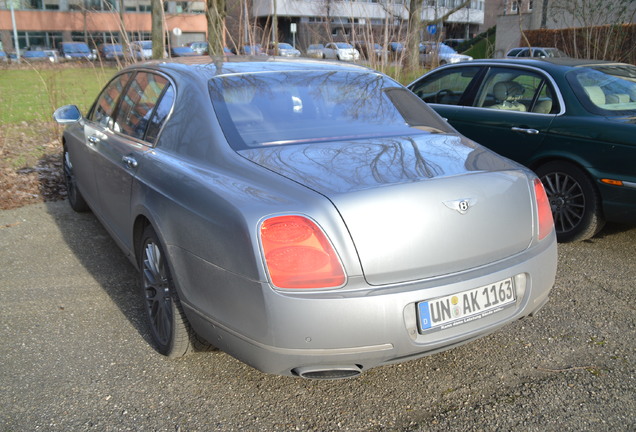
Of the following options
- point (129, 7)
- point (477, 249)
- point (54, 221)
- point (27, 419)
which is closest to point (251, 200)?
point (477, 249)

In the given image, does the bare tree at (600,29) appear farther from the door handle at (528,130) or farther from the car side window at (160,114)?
the car side window at (160,114)

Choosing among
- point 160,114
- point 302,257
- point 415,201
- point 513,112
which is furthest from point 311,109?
point 513,112

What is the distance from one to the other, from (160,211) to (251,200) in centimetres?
72

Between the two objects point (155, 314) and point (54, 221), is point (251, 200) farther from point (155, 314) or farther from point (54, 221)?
point (54, 221)

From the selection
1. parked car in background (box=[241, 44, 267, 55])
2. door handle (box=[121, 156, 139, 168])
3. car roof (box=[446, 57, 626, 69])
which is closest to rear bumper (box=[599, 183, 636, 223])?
car roof (box=[446, 57, 626, 69])

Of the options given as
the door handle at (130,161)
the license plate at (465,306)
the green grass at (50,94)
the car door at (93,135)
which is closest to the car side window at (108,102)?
the car door at (93,135)

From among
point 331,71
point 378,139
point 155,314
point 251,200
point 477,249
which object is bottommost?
point 155,314

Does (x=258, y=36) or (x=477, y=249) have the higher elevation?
(x=258, y=36)

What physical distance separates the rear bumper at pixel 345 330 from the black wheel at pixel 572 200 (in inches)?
106

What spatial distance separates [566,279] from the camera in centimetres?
415

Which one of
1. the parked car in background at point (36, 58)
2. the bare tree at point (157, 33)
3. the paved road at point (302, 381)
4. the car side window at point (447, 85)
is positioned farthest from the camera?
the bare tree at point (157, 33)

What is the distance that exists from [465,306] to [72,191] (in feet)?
14.8

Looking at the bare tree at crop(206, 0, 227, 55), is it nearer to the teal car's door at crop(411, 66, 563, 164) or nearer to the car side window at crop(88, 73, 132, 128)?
the teal car's door at crop(411, 66, 563, 164)

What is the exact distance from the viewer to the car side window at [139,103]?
11.7 feet
